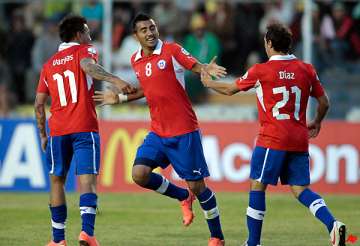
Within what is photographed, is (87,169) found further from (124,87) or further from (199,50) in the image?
(199,50)

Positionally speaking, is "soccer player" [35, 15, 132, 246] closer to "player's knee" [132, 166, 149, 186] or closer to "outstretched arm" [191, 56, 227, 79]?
"player's knee" [132, 166, 149, 186]

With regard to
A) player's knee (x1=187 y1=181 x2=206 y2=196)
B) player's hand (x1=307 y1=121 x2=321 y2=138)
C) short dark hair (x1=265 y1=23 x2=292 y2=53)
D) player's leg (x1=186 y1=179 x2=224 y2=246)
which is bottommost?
player's leg (x1=186 y1=179 x2=224 y2=246)

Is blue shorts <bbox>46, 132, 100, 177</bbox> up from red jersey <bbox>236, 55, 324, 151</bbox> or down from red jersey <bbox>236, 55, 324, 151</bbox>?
down

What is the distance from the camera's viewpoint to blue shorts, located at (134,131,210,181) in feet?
38.8

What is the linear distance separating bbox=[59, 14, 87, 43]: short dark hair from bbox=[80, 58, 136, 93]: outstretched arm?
408mm

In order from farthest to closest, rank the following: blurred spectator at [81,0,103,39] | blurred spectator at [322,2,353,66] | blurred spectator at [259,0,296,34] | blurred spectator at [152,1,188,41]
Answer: blurred spectator at [259,0,296,34] → blurred spectator at [152,1,188,41] → blurred spectator at [322,2,353,66] → blurred spectator at [81,0,103,39]

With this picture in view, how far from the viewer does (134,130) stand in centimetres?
1984

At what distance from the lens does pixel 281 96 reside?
440 inches

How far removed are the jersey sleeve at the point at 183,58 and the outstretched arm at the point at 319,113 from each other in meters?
1.40

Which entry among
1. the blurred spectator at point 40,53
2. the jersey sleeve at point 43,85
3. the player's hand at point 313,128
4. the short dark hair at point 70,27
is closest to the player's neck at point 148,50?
the short dark hair at point 70,27

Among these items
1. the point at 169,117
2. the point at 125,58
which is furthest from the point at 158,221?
the point at 125,58

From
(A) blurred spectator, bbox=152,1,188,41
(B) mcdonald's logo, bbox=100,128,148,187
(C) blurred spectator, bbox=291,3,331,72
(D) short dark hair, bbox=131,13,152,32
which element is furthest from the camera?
(A) blurred spectator, bbox=152,1,188,41

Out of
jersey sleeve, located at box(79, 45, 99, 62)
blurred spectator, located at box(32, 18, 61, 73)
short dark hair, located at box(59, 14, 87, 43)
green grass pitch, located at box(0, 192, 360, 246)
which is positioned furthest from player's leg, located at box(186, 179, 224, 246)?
blurred spectator, located at box(32, 18, 61, 73)

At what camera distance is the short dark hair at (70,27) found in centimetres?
1182
